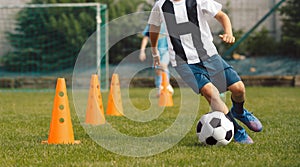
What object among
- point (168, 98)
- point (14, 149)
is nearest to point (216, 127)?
point (14, 149)

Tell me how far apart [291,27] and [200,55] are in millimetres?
10075

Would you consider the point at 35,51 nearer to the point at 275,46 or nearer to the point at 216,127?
the point at 275,46

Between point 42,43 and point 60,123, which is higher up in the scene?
point 42,43

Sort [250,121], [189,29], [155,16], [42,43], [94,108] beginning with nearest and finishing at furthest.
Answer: [189,29] < [250,121] < [155,16] < [94,108] < [42,43]

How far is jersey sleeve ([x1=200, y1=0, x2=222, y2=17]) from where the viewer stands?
4.68 m

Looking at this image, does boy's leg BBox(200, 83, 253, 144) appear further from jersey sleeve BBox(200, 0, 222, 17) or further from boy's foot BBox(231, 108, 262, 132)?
jersey sleeve BBox(200, 0, 222, 17)

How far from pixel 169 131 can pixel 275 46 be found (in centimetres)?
973

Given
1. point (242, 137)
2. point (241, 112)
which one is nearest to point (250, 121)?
point (241, 112)

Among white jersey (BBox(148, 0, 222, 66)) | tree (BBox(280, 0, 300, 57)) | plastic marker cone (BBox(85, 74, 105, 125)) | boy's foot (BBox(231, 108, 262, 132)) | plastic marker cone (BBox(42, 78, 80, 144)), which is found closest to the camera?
plastic marker cone (BBox(42, 78, 80, 144))

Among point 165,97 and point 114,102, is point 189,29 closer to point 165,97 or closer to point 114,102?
point 114,102

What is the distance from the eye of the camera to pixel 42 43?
46.4 feet

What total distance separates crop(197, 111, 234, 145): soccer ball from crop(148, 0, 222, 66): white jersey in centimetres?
50

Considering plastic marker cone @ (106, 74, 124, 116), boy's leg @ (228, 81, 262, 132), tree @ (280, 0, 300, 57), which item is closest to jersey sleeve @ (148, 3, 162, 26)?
boy's leg @ (228, 81, 262, 132)

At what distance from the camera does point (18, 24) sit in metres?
14.1
